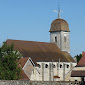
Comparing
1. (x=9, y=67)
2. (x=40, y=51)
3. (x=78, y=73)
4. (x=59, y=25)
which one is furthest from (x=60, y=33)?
(x=9, y=67)

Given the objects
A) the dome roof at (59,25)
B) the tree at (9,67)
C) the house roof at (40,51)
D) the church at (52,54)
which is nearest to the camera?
the tree at (9,67)

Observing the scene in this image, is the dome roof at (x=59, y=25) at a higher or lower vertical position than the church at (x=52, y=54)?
higher

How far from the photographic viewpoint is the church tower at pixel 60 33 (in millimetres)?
73744

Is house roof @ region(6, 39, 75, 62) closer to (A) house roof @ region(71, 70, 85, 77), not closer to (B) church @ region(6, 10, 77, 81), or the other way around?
(B) church @ region(6, 10, 77, 81)

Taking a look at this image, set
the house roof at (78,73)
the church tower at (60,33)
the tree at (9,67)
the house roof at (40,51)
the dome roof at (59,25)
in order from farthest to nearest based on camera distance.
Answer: the church tower at (60,33)
the dome roof at (59,25)
the house roof at (40,51)
the house roof at (78,73)
the tree at (9,67)

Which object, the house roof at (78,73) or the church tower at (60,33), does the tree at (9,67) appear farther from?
the church tower at (60,33)

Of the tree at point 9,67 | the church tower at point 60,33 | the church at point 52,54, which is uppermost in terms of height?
the church tower at point 60,33

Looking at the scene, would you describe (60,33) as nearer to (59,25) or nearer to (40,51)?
(59,25)

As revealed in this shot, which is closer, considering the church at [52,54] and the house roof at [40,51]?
the church at [52,54]

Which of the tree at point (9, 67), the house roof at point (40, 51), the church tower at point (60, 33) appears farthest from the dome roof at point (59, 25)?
the tree at point (9, 67)

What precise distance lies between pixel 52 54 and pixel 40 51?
10.0 feet

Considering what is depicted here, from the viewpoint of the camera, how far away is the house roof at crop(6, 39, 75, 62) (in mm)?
62344

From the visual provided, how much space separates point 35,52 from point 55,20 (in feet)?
43.7

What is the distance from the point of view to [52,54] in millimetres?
67312
